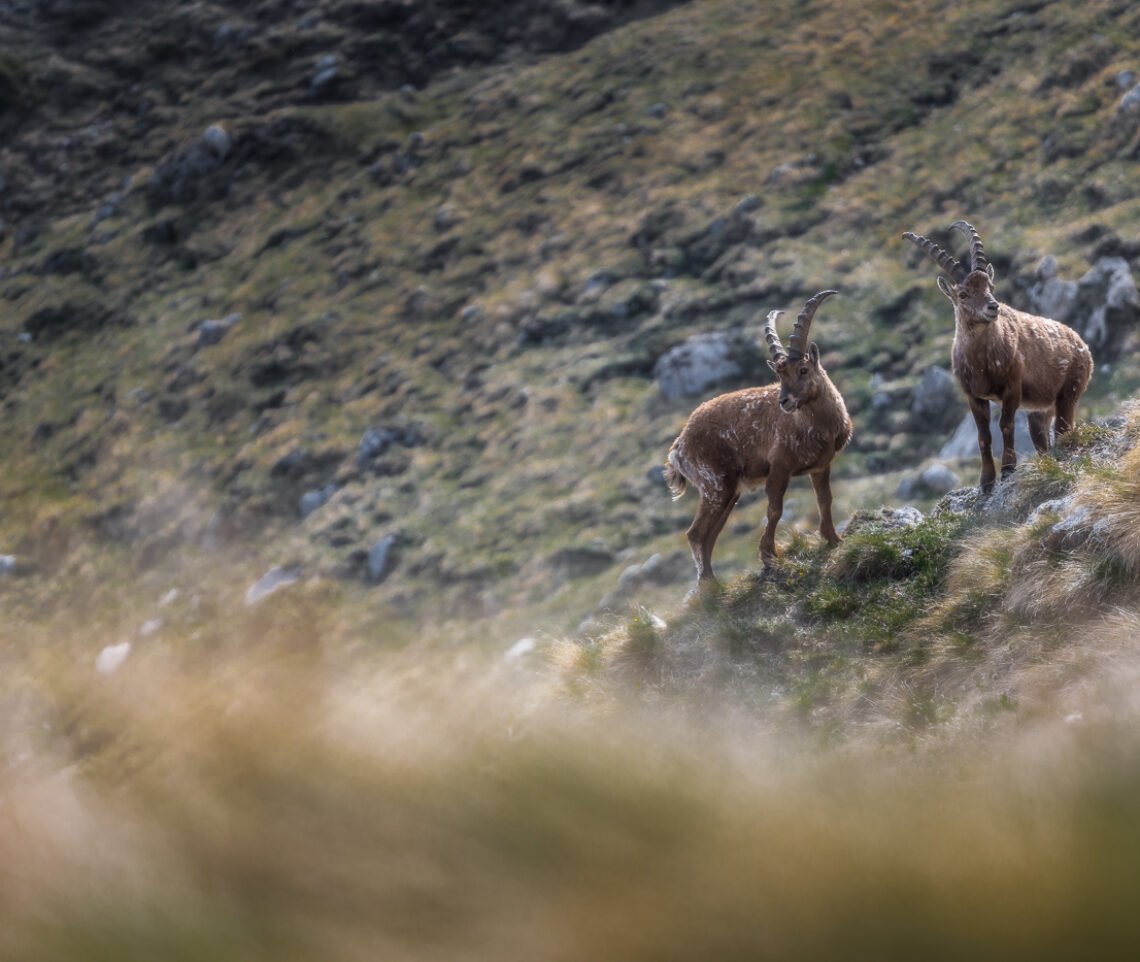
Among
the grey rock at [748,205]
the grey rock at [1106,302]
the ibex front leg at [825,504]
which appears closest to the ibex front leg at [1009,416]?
the ibex front leg at [825,504]

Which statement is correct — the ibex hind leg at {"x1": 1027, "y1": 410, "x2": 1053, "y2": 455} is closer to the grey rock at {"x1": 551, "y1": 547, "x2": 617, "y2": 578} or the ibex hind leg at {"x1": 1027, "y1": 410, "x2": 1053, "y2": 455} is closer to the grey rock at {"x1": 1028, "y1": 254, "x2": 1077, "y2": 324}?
the grey rock at {"x1": 1028, "y1": 254, "x2": 1077, "y2": 324}

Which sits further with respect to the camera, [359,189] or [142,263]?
[142,263]

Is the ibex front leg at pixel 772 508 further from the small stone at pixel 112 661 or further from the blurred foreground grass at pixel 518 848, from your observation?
the blurred foreground grass at pixel 518 848

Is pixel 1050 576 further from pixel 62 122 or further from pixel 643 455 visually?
pixel 62 122

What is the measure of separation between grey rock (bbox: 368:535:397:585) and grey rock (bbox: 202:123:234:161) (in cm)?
4875

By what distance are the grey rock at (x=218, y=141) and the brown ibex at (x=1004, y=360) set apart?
7340cm

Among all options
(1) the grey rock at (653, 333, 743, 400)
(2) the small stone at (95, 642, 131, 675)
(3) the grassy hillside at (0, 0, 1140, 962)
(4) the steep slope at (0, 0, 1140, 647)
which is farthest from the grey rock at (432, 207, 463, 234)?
(2) the small stone at (95, 642, 131, 675)

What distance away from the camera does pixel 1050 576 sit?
26.4ft

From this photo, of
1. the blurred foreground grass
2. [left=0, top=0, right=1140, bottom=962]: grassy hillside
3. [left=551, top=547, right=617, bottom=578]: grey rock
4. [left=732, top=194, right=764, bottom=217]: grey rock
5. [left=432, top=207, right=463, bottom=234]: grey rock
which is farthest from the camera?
[left=432, top=207, right=463, bottom=234]: grey rock

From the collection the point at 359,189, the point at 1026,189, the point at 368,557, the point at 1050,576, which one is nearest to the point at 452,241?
the point at 359,189

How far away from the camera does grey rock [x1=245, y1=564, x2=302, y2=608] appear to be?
38.8m

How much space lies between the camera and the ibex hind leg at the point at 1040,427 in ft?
40.5

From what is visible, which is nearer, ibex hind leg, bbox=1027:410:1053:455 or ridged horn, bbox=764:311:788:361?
ridged horn, bbox=764:311:788:361

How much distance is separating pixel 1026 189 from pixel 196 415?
39.9 meters
